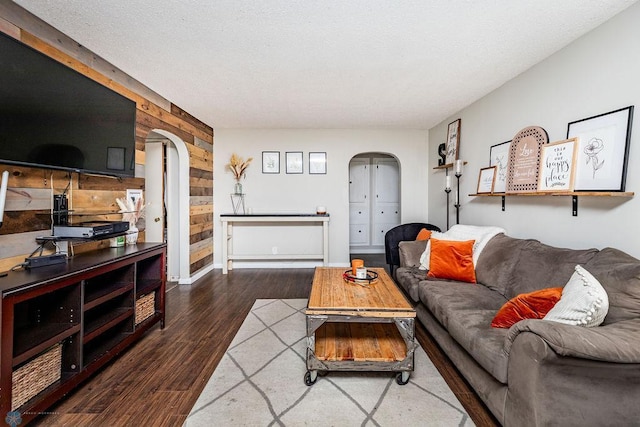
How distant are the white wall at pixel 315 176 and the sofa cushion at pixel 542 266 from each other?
2749 mm

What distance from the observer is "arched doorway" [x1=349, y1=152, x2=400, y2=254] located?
611 cm

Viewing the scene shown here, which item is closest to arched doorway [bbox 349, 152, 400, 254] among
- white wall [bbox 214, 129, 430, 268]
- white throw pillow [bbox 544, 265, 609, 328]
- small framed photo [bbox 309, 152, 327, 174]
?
white wall [bbox 214, 129, 430, 268]

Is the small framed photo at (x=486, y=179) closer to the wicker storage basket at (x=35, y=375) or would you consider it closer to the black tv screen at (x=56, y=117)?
the black tv screen at (x=56, y=117)

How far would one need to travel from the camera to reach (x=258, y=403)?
5.38ft

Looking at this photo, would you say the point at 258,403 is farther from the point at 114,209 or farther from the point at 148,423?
the point at 114,209

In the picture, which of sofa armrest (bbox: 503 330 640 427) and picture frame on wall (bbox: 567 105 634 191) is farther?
picture frame on wall (bbox: 567 105 634 191)

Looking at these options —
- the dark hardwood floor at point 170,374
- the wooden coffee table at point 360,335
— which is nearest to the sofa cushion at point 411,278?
the dark hardwood floor at point 170,374

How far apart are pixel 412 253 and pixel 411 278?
19.8 inches

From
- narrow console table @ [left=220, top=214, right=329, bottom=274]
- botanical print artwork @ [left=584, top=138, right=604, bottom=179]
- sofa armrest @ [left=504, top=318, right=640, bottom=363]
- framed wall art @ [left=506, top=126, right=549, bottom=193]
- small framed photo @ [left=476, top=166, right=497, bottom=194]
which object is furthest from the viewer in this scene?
narrow console table @ [left=220, top=214, right=329, bottom=274]

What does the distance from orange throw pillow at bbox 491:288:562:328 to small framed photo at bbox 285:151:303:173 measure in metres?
3.68

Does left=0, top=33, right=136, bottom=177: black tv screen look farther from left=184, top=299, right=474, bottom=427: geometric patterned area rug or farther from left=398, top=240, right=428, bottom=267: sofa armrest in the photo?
left=398, top=240, right=428, bottom=267: sofa armrest

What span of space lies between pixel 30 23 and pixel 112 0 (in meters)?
0.69

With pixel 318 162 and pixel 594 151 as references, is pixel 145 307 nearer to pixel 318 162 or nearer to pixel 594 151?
pixel 318 162

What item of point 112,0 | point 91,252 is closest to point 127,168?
point 91,252
